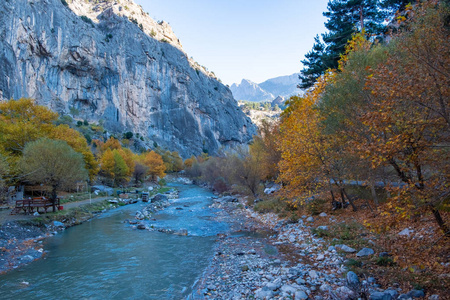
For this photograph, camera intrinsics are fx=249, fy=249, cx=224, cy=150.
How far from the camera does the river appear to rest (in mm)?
8955

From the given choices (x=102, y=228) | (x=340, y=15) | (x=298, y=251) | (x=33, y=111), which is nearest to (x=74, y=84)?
(x=33, y=111)

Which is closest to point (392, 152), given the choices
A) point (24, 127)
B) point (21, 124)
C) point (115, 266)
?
point (115, 266)

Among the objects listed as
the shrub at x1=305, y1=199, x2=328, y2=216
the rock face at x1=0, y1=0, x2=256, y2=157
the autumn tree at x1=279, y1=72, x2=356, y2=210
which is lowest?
the shrub at x1=305, y1=199, x2=328, y2=216

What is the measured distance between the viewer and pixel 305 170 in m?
14.7


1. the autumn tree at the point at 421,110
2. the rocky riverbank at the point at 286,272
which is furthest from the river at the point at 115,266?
the autumn tree at the point at 421,110

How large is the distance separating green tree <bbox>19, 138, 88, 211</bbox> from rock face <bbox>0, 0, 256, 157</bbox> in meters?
47.8

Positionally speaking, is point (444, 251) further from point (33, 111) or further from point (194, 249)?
point (33, 111)

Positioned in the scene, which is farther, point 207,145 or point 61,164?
point 207,145

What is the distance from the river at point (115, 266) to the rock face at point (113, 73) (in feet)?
203

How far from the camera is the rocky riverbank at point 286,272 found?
7.07 metres

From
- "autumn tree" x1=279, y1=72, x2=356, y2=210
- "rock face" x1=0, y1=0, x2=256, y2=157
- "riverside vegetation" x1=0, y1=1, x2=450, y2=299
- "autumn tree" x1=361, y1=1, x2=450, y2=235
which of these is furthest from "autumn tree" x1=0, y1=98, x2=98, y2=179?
"rock face" x1=0, y1=0, x2=256, y2=157

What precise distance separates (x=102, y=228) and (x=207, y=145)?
98.7 m

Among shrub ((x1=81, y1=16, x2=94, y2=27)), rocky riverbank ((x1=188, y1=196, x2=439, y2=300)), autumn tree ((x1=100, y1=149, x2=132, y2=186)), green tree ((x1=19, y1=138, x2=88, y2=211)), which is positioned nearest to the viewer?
rocky riverbank ((x1=188, y1=196, x2=439, y2=300))

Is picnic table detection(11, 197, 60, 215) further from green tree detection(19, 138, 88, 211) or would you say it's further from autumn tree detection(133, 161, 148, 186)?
autumn tree detection(133, 161, 148, 186)
